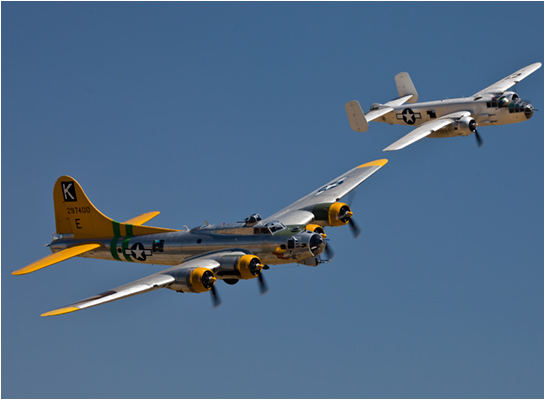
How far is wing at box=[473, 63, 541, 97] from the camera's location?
7371cm

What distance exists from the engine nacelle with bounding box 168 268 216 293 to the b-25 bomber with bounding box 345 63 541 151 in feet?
70.5

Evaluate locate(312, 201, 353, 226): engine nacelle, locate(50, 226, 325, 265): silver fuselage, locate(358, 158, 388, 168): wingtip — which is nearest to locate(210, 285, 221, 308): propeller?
locate(50, 226, 325, 265): silver fuselage

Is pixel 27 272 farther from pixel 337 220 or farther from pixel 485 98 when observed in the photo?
pixel 485 98

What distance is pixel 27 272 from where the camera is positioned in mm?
52875

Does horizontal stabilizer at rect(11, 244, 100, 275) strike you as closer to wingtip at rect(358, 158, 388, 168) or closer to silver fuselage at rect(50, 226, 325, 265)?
silver fuselage at rect(50, 226, 325, 265)

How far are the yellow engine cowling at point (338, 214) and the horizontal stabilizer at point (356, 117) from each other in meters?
15.1

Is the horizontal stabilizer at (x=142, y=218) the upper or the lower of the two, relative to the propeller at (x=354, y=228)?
upper

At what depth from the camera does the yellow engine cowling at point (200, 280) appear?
162ft

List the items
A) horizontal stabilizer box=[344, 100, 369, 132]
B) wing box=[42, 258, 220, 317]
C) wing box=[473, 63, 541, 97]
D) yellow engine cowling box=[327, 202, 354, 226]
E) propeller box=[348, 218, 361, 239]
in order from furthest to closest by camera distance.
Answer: wing box=[473, 63, 541, 97] < horizontal stabilizer box=[344, 100, 369, 132] < propeller box=[348, 218, 361, 239] < yellow engine cowling box=[327, 202, 354, 226] < wing box=[42, 258, 220, 317]

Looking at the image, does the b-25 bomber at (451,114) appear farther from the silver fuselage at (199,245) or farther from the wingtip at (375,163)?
the silver fuselage at (199,245)

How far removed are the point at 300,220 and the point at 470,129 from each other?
2034 centimetres

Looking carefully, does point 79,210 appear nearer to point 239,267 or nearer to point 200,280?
point 200,280

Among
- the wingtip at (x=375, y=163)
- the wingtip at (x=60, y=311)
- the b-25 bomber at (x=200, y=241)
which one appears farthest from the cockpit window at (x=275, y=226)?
the wingtip at (x=375, y=163)

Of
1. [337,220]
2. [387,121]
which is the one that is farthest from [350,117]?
[337,220]
